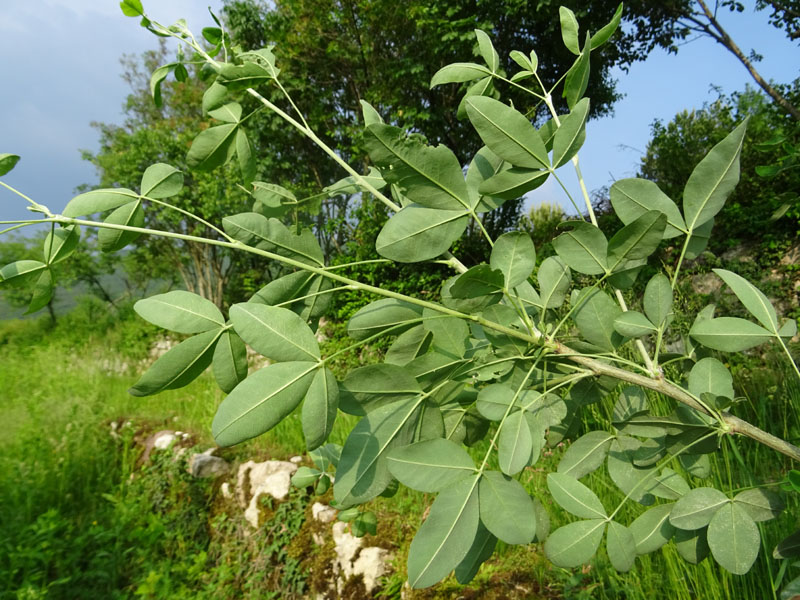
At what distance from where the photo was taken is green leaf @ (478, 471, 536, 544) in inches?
10.9

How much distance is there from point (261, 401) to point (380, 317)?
0.13 m

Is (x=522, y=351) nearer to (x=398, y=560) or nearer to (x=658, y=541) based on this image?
(x=658, y=541)

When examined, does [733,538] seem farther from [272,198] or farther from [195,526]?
[195,526]

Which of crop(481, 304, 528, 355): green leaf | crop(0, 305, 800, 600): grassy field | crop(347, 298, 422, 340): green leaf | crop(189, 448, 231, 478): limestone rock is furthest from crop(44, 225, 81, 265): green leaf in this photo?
crop(189, 448, 231, 478): limestone rock

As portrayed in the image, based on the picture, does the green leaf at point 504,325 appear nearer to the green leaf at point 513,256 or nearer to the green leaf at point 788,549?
the green leaf at point 513,256

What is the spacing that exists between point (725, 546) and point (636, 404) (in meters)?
0.12

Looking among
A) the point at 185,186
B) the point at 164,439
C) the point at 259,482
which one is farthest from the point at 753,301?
the point at 185,186

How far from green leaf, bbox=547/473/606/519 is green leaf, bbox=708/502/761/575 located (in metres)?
0.08

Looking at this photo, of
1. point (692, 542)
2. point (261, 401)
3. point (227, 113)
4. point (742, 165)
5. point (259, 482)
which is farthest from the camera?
point (742, 165)

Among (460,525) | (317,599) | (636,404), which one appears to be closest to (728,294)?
(317,599)

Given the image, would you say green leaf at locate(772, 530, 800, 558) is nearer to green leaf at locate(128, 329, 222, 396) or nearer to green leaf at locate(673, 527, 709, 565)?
green leaf at locate(673, 527, 709, 565)

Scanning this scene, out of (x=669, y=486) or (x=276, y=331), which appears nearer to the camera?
(x=276, y=331)

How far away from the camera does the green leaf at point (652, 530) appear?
1.24ft

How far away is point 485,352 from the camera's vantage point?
38cm
